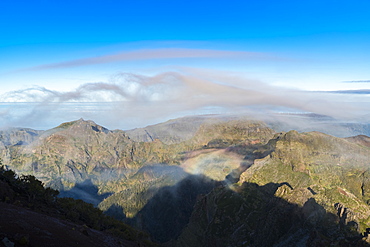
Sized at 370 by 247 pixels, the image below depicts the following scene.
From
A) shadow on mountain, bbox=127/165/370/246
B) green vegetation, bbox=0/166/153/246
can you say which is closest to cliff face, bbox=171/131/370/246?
shadow on mountain, bbox=127/165/370/246

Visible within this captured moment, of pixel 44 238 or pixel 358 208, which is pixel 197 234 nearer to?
pixel 358 208

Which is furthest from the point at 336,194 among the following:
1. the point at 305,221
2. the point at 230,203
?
the point at 230,203

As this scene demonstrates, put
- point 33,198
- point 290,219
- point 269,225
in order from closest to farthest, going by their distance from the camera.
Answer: point 33,198 < point 290,219 < point 269,225

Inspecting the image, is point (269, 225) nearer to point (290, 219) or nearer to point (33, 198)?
point (290, 219)

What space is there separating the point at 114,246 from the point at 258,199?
141966 millimetres

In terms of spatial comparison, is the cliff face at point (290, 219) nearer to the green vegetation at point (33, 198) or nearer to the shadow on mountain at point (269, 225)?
the shadow on mountain at point (269, 225)

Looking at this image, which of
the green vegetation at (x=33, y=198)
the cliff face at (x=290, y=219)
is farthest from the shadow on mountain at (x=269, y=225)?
the green vegetation at (x=33, y=198)

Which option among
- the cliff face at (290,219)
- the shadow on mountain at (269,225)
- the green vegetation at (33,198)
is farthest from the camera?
the cliff face at (290,219)

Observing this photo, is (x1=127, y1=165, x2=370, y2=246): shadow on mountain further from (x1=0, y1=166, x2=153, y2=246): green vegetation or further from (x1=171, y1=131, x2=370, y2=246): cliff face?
(x1=0, y1=166, x2=153, y2=246): green vegetation

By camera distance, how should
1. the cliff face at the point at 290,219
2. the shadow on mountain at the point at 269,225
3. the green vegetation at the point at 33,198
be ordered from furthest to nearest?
1. the cliff face at the point at 290,219
2. the shadow on mountain at the point at 269,225
3. the green vegetation at the point at 33,198

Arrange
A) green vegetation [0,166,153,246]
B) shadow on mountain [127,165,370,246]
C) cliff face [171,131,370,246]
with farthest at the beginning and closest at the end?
1. cliff face [171,131,370,246]
2. shadow on mountain [127,165,370,246]
3. green vegetation [0,166,153,246]

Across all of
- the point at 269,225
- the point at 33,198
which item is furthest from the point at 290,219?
the point at 33,198

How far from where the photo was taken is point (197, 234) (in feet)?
627

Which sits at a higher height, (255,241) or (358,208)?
(358,208)
